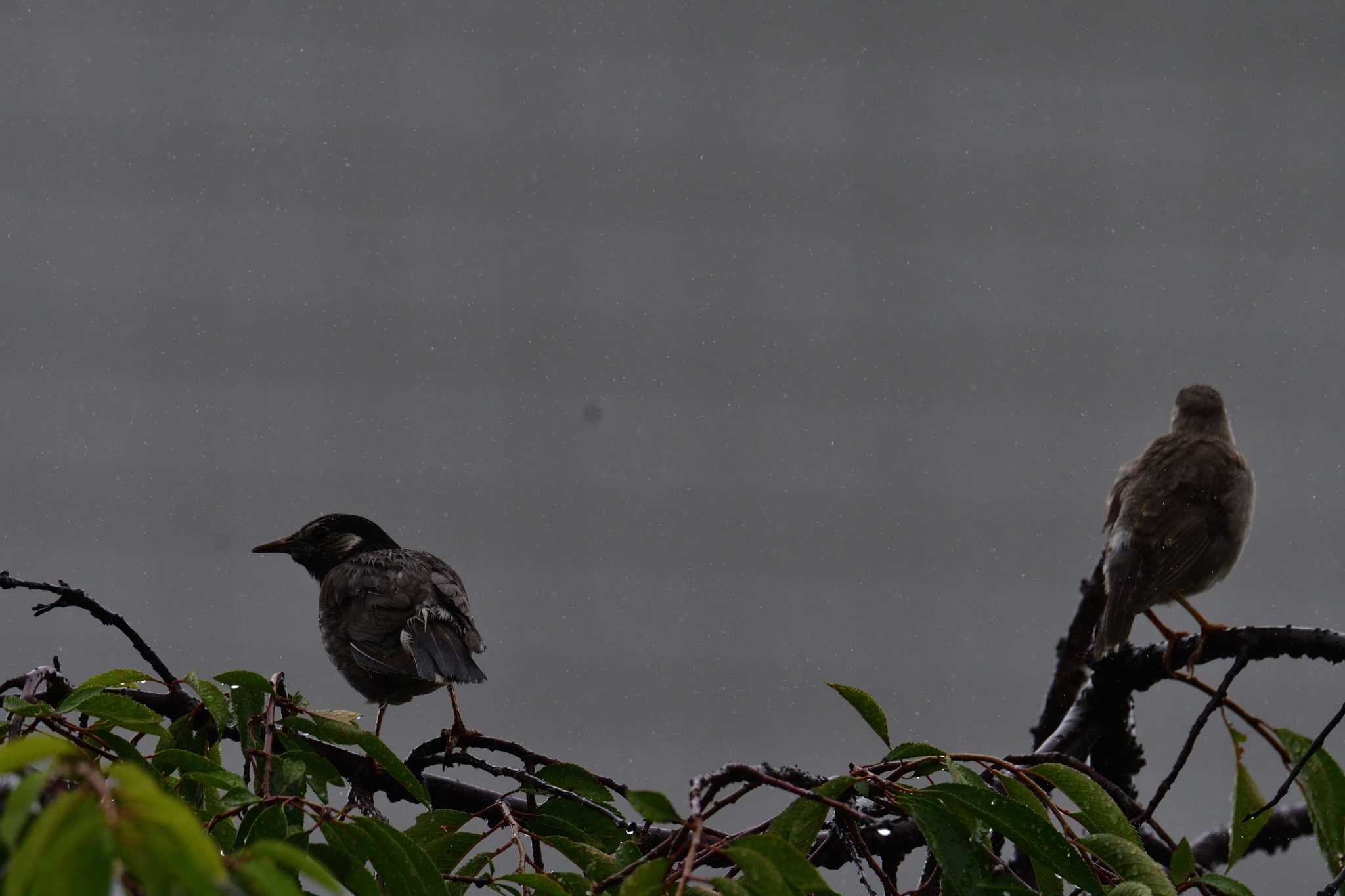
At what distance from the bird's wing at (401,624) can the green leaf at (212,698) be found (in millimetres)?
2357

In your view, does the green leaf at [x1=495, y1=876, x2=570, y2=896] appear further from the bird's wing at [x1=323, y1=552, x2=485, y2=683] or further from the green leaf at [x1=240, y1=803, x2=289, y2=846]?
the bird's wing at [x1=323, y1=552, x2=485, y2=683]

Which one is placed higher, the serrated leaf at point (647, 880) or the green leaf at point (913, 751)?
the green leaf at point (913, 751)

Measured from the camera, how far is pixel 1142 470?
21.2ft

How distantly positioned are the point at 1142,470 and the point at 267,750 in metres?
5.18

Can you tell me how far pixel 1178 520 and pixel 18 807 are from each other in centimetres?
560

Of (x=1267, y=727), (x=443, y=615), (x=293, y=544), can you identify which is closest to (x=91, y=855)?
(x=1267, y=727)

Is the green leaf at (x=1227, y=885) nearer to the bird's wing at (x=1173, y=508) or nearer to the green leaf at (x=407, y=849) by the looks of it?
the green leaf at (x=407, y=849)

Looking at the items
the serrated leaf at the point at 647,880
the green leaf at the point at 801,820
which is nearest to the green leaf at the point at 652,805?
the serrated leaf at the point at 647,880

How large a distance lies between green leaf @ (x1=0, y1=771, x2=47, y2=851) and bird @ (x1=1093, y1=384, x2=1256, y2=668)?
4543 mm

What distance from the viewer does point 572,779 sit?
7.81 feet

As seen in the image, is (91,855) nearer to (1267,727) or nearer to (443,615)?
(1267,727)

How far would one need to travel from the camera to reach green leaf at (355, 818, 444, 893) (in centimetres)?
184

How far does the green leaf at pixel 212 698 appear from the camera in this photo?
2.19 metres

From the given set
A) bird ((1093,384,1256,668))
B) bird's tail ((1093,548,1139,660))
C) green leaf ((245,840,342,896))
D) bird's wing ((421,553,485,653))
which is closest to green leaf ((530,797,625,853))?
green leaf ((245,840,342,896))
